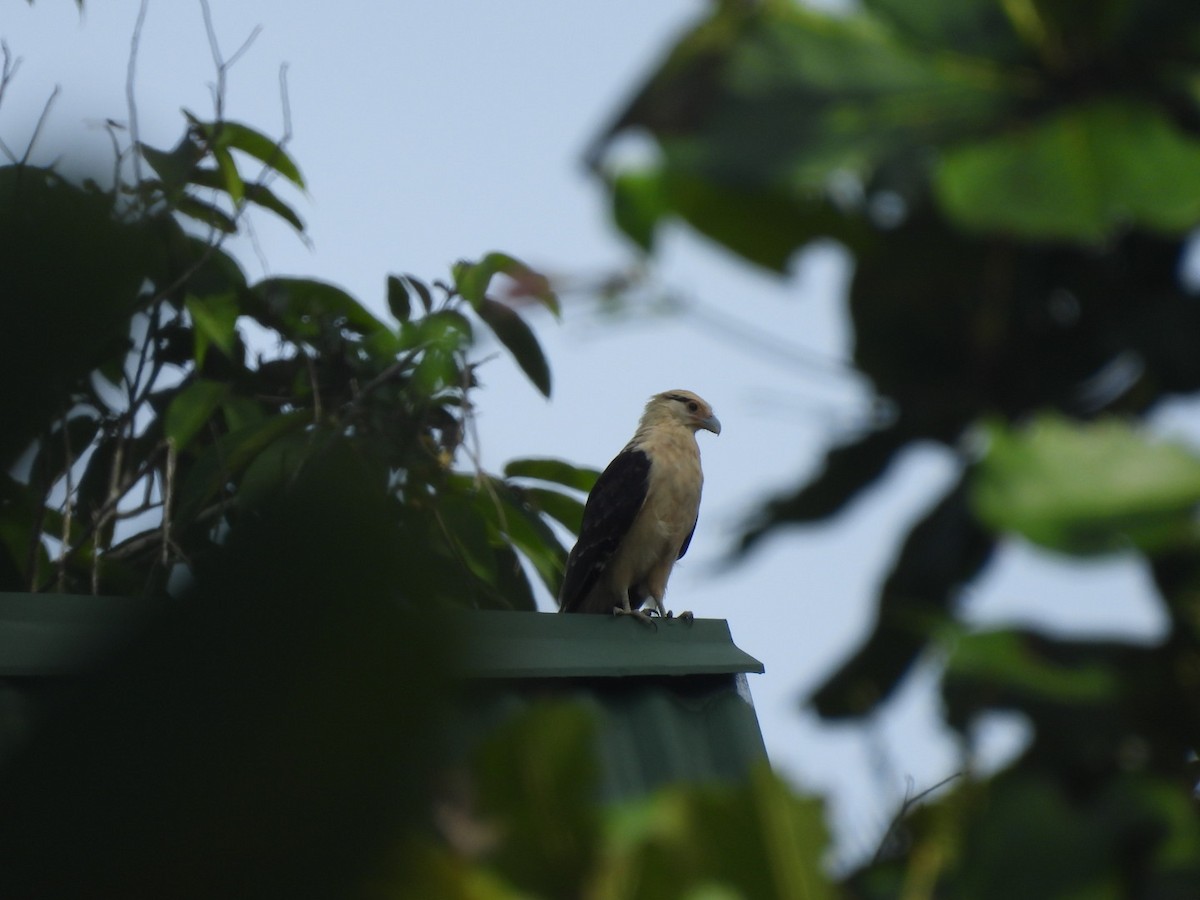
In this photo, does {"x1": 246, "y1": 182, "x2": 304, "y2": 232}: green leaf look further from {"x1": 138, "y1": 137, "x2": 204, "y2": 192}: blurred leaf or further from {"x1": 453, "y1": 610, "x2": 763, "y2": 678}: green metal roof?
{"x1": 453, "y1": 610, "x2": 763, "y2": 678}: green metal roof

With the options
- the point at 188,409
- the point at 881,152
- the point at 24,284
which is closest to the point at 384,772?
the point at 24,284

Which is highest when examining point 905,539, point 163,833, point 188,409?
point 188,409

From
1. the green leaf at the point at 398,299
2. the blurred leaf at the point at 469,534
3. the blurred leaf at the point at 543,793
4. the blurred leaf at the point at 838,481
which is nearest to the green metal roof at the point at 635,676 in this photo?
the blurred leaf at the point at 469,534

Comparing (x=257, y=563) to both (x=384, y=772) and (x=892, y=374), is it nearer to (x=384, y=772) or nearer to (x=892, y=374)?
(x=384, y=772)

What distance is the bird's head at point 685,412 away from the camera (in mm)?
7168

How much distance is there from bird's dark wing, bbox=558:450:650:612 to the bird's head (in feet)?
2.53

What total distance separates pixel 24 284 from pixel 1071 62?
398mm

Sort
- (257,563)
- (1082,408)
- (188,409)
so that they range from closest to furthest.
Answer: (257,563) → (1082,408) → (188,409)

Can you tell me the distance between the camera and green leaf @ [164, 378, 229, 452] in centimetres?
350

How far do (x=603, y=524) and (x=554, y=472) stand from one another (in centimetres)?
201

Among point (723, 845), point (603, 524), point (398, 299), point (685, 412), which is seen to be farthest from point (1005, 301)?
point (685, 412)

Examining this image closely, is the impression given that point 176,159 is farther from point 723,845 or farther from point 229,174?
point 723,845

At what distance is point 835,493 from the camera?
66 centimetres

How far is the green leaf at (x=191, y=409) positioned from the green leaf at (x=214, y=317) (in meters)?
0.12
